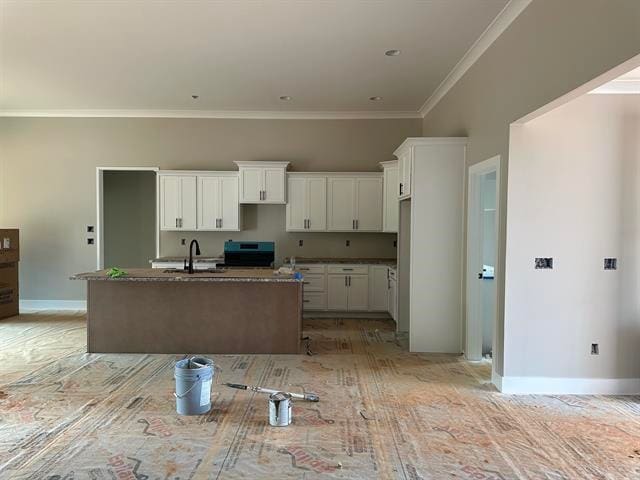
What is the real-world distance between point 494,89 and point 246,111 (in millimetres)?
4136

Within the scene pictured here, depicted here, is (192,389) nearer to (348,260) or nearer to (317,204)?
(348,260)

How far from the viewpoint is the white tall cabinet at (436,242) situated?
15.8 feet

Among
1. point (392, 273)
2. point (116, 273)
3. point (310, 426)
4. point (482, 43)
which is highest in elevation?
point (482, 43)

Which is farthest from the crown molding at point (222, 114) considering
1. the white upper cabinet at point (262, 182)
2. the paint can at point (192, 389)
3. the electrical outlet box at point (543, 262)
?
the paint can at point (192, 389)

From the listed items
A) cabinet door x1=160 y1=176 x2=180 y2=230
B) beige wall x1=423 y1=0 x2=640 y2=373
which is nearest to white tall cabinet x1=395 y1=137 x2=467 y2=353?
beige wall x1=423 y1=0 x2=640 y2=373

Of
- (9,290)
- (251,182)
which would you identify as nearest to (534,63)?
(251,182)

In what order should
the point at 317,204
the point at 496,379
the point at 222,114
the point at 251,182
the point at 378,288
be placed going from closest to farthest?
the point at 496,379 < the point at 378,288 < the point at 251,182 < the point at 317,204 < the point at 222,114

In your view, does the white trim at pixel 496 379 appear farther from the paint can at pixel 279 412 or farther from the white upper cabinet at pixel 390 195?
the white upper cabinet at pixel 390 195

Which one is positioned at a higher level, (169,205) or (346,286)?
(169,205)

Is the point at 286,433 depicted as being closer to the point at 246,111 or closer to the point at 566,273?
the point at 566,273

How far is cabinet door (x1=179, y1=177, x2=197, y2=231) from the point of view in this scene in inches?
265

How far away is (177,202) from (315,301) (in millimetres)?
2697

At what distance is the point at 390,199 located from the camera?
6527mm

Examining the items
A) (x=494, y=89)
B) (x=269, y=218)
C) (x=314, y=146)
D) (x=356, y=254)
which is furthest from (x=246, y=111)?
(x=494, y=89)
